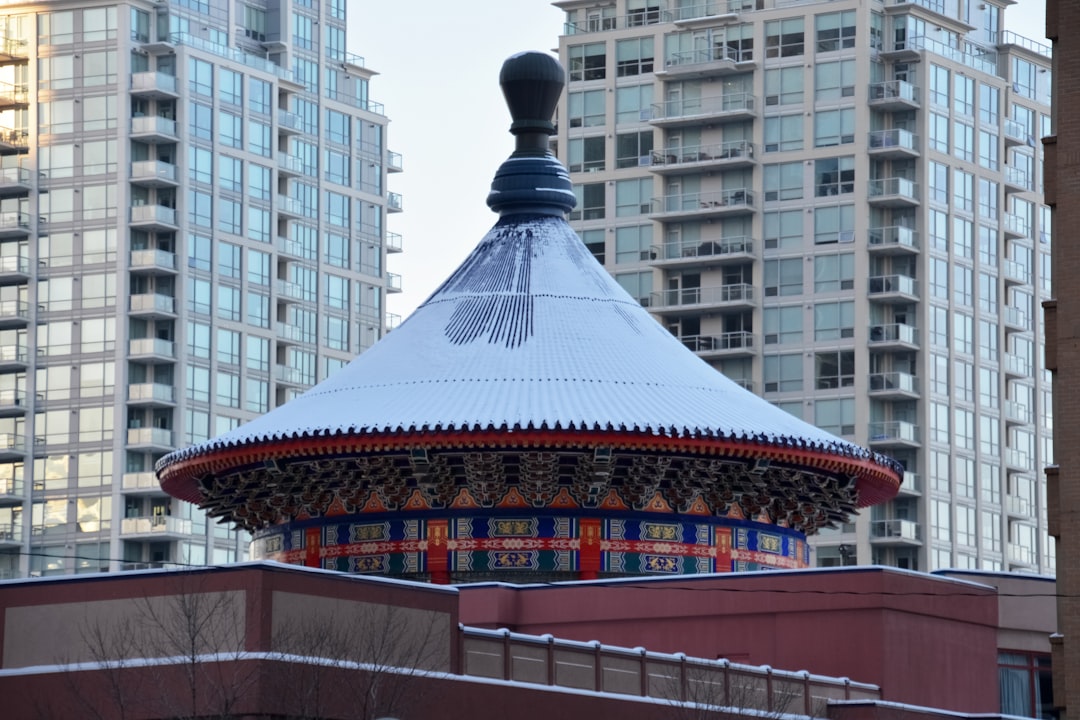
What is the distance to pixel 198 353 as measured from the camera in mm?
117562

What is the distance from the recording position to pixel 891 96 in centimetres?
11625

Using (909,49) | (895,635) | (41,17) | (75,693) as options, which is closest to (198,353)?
(41,17)

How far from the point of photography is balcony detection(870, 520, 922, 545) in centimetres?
11512

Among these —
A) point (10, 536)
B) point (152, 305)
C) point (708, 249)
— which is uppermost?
point (708, 249)

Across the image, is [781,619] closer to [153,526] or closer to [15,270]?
[153,526]

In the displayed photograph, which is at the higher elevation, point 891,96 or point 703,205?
point 891,96

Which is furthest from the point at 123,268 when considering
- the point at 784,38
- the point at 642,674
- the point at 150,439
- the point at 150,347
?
the point at 642,674

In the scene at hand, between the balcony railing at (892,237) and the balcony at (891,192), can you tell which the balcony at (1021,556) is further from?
the balcony at (891,192)

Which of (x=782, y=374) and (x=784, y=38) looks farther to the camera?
(x=784, y=38)

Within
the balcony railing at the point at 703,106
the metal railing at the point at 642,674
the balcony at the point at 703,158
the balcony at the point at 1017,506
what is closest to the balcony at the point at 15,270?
the balcony at the point at 703,158

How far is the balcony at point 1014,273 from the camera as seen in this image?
12275 cm

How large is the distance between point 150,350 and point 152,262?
3.39 metres

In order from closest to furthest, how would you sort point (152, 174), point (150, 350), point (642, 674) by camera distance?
point (642, 674), point (150, 350), point (152, 174)

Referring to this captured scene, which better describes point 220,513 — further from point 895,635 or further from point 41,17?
point 41,17
